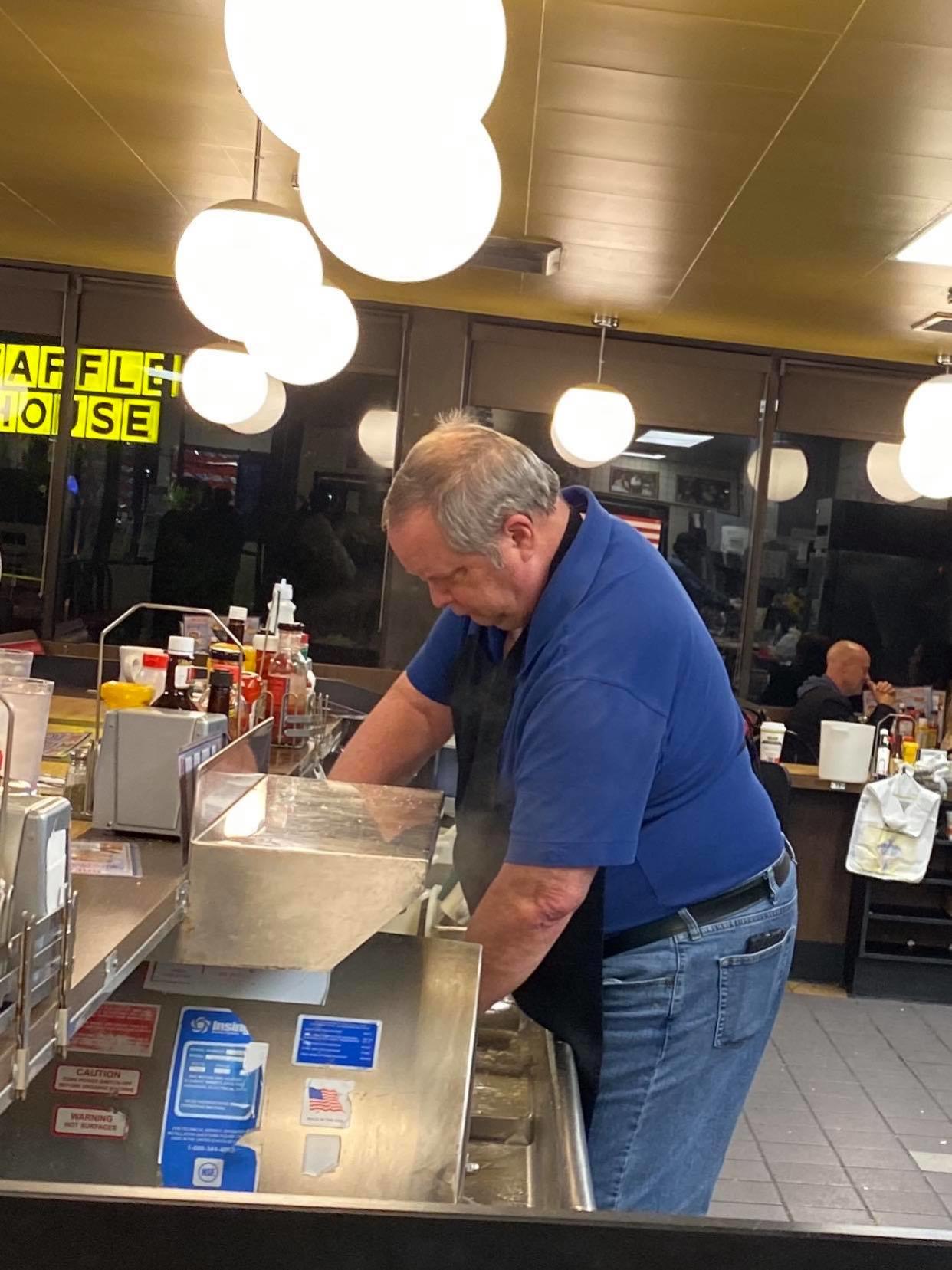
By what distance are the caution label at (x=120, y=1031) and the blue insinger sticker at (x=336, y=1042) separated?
19 cm

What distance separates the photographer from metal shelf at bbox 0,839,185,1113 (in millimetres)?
896

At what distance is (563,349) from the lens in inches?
260

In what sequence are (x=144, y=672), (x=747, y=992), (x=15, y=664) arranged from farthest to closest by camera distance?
(x=15, y=664)
(x=144, y=672)
(x=747, y=992)

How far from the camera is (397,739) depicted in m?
2.14

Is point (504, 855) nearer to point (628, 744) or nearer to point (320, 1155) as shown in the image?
point (628, 744)

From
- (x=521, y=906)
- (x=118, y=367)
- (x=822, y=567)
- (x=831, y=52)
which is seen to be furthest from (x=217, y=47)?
(x=822, y=567)

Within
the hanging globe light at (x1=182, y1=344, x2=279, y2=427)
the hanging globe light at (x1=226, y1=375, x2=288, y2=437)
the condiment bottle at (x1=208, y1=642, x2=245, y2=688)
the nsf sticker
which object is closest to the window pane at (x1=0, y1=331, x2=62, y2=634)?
the hanging globe light at (x1=226, y1=375, x2=288, y2=437)

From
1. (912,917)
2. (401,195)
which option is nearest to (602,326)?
(912,917)

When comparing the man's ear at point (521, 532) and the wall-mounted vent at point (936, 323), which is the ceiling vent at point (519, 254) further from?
the man's ear at point (521, 532)

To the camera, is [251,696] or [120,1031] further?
[251,696]

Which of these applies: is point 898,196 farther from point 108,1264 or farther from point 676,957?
point 108,1264

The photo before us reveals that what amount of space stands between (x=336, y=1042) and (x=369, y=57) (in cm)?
123

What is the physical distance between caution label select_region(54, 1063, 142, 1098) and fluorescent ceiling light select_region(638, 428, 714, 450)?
5618mm

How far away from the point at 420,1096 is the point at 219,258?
5.86ft
